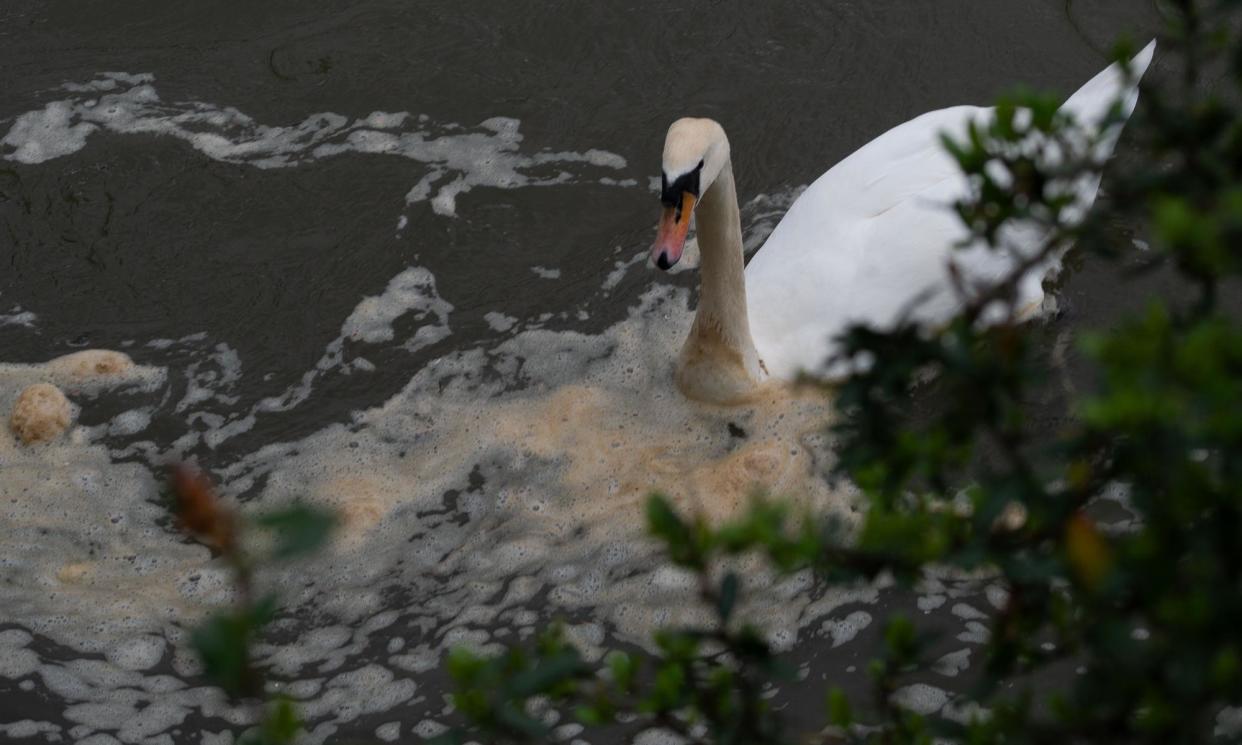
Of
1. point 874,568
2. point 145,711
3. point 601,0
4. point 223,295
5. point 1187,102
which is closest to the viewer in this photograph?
point 1187,102

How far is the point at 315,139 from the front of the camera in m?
5.71

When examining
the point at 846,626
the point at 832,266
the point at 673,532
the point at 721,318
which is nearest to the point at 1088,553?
the point at 673,532

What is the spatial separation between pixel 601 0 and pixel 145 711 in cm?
386

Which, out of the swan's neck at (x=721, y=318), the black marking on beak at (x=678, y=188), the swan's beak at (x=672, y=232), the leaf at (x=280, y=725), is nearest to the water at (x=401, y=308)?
the swan's neck at (x=721, y=318)

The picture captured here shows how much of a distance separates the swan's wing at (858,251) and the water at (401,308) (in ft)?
0.95

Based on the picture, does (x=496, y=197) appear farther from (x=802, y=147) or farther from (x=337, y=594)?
(x=337, y=594)

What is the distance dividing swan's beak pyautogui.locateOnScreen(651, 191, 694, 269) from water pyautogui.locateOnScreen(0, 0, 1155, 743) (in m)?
0.83

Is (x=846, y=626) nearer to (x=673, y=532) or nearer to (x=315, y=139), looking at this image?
(x=673, y=532)

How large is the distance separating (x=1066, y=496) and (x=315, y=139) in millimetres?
4829

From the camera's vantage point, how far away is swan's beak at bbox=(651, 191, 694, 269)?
3814 mm

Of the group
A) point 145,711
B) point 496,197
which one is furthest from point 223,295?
point 145,711

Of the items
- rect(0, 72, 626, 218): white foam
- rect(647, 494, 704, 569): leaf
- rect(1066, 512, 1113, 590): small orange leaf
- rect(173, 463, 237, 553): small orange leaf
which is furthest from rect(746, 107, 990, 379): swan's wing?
rect(173, 463, 237, 553): small orange leaf

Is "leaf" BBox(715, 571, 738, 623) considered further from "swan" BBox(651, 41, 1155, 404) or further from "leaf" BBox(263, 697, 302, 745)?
"swan" BBox(651, 41, 1155, 404)

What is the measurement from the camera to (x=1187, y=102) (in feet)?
4.40
